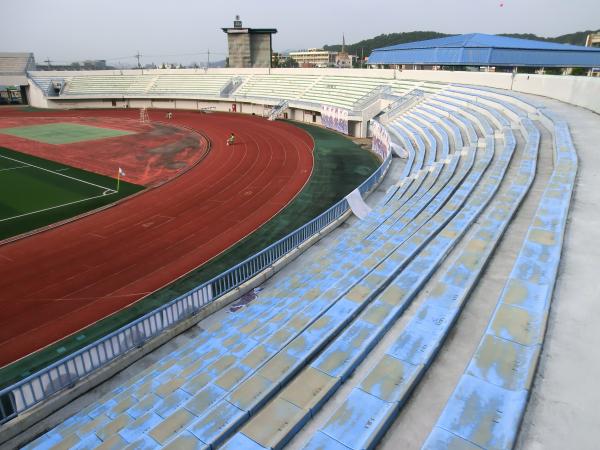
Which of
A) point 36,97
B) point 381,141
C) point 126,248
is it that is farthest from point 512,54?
point 36,97

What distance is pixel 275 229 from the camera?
66.9 ft

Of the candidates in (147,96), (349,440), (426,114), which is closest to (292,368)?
(349,440)

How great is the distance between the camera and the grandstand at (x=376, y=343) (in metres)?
5.33

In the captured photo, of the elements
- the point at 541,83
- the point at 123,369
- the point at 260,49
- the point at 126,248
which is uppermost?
the point at 260,49

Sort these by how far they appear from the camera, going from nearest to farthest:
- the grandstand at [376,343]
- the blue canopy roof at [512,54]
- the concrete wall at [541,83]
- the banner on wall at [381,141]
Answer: the grandstand at [376,343]
the concrete wall at [541,83]
the banner on wall at [381,141]
the blue canopy roof at [512,54]

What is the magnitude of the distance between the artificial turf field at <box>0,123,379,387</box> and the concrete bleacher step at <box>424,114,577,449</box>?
11252 millimetres

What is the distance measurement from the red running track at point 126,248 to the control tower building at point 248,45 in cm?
5143

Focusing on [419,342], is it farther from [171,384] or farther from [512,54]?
[512,54]

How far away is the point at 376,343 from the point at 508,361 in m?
2.19

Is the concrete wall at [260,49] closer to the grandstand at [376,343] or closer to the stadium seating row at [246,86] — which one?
the stadium seating row at [246,86]

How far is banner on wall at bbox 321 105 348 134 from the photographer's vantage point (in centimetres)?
4509

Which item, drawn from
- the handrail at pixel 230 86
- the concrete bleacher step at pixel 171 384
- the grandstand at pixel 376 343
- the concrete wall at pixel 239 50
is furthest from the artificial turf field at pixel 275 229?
the concrete wall at pixel 239 50

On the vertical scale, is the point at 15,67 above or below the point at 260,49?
below

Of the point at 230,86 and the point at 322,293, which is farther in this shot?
the point at 230,86
